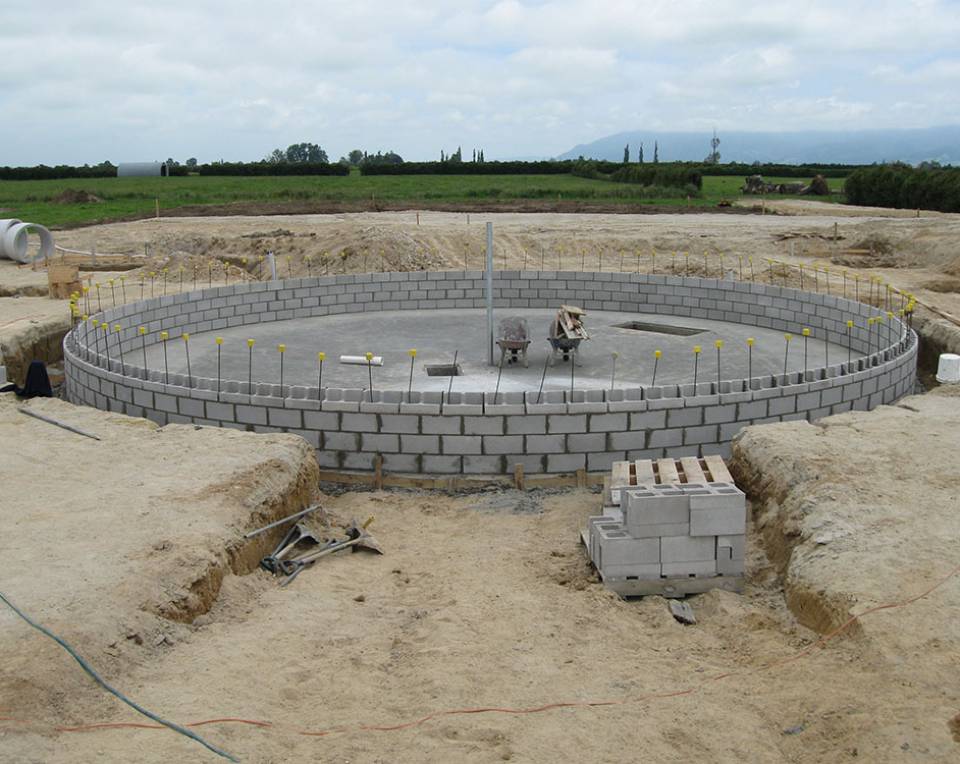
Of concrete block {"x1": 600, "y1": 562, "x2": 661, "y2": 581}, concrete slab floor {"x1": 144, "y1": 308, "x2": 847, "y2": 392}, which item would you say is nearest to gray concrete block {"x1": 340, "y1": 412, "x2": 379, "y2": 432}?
concrete slab floor {"x1": 144, "y1": 308, "x2": 847, "y2": 392}

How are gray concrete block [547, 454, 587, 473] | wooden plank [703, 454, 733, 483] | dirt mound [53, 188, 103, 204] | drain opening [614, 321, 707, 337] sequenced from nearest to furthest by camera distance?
wooden plank [703, 454, 733, 483] < gray concrete block [547, 454, 587, 473] < drain opening [614, 321, 707, 337] < dirt mound [53, 188, 103, 204]

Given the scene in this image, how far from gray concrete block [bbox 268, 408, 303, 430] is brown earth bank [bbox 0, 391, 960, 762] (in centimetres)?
51

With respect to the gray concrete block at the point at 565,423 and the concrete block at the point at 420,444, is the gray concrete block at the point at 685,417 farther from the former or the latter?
the concrete block at the point at 420,444

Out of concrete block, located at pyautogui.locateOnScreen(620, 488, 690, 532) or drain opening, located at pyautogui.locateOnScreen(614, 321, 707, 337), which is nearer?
concrete block, located at pyautogui.locateOnScreen(620, 488, 690, 532)

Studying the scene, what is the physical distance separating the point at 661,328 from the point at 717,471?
6.93 metres

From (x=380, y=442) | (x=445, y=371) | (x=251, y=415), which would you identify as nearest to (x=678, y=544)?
(x=380, y=442)

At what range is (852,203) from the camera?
33.9 meters

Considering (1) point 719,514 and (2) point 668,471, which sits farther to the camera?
(2) point 668,471

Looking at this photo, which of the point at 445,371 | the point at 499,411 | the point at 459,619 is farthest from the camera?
the point at 445,371

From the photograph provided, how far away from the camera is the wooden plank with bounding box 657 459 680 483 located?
26.5 feet

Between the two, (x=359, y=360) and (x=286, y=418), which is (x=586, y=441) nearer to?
(x=286, y=418)

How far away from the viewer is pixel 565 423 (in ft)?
30.4

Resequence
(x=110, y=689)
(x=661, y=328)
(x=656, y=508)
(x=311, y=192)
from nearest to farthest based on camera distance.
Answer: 1. (x=110, y=689)
2. (x=656, y=508)
3. (x=661, y=328)
4. (x=311, y=192)

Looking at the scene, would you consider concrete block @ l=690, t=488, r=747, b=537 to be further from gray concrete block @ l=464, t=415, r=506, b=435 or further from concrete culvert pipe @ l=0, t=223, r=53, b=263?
concrete culvert pipe @ l=0, t=223, r=53, b=263
